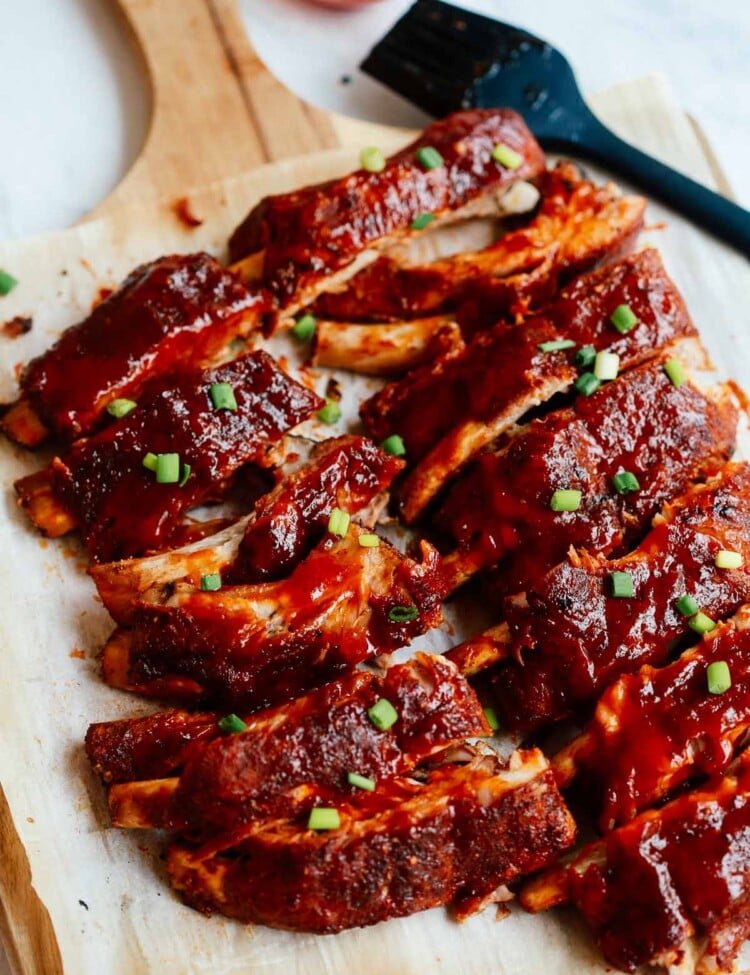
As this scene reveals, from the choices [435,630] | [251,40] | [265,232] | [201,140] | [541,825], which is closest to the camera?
[541,825]

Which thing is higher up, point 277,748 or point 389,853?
point 277,748

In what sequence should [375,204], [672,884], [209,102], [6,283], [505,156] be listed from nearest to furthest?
[672,884] < [6,283] < [375,204] < [505,156] < [209,102]

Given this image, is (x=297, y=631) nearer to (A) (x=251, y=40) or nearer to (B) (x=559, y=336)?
(B) (x=559, y=336)

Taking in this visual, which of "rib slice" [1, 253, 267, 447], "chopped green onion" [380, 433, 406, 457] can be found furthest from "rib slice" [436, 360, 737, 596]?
"rib slice" [1, 253, 267, 447]

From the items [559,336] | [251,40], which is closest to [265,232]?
[559,336]

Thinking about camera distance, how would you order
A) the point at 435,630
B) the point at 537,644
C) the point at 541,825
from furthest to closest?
1. the point at 435,630
2. the point at 537,644
3. the point at 541,825

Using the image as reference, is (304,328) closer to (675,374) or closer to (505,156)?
(505,156)

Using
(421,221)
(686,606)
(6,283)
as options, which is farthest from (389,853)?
(6,283)

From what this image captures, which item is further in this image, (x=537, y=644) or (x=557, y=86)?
(x=557, y=86)
